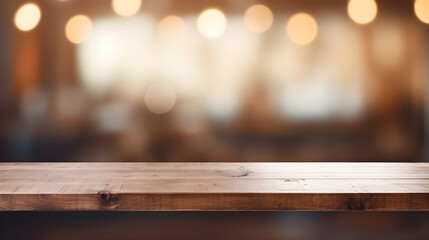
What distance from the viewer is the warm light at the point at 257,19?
→ 2480 millimetres

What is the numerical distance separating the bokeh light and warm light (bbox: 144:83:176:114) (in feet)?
1.39

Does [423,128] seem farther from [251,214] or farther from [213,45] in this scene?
[213,45]

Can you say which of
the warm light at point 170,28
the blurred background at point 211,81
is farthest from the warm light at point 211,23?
the warm light at point 170,28

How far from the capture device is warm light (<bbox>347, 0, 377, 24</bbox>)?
250 cm

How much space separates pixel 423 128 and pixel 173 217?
53.6 inches

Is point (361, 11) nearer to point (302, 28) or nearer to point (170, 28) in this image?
point (302, 28)

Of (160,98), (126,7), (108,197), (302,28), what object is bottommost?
(108,197)

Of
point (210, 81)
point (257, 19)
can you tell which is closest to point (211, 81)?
point (210, 81)

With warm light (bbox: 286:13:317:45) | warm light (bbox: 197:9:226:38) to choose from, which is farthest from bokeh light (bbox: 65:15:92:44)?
warm light (bbox: 286:13:317:45)

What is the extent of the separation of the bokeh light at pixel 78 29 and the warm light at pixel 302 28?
1027 mm

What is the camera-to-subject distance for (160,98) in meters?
2.46

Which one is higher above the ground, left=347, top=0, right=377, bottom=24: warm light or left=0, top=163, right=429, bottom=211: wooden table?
left=347, top=0, right=377, bottom=24: warm light

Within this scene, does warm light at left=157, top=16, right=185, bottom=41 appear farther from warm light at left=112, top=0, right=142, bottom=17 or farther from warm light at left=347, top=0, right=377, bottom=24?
warm light at left=347, top=0, right=377, bottom=24

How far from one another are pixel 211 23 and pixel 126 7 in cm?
44
